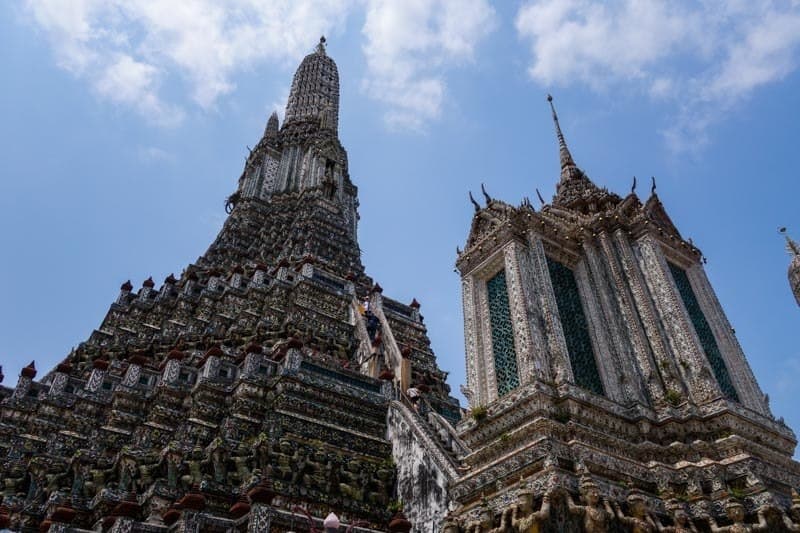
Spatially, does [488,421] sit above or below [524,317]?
below

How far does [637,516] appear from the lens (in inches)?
251

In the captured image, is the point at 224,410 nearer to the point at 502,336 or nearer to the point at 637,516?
A: the point at 502,336

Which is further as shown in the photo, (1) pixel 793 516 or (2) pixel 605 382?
(2) pixel 605 382

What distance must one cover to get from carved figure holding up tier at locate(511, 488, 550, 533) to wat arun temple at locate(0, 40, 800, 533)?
0.06 ft

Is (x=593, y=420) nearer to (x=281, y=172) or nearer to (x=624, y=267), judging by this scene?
(x=624, y=267)

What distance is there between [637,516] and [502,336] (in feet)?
10.4

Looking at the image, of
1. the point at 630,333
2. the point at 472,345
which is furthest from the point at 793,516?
the point at 472,345

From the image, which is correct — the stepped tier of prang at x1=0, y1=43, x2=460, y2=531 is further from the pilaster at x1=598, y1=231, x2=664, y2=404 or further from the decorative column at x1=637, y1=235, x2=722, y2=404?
the decorative column at x1=637, y1=235, x2=722, y2=404

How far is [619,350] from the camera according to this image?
8.84m

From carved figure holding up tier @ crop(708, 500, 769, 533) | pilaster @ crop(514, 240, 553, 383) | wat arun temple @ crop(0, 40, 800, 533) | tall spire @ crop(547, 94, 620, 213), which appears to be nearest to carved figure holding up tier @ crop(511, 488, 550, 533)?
wat arun temple @ crop(0, 40, 800, 533)

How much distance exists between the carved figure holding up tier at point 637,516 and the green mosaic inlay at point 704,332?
262 centimetres

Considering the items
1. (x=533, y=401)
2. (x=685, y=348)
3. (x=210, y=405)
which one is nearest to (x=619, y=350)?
(x=685, y=348)

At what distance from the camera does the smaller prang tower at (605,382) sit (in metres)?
6.67

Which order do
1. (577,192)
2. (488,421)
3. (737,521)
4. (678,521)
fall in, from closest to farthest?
(737,521), (678,521), (488,421), (577,192)
